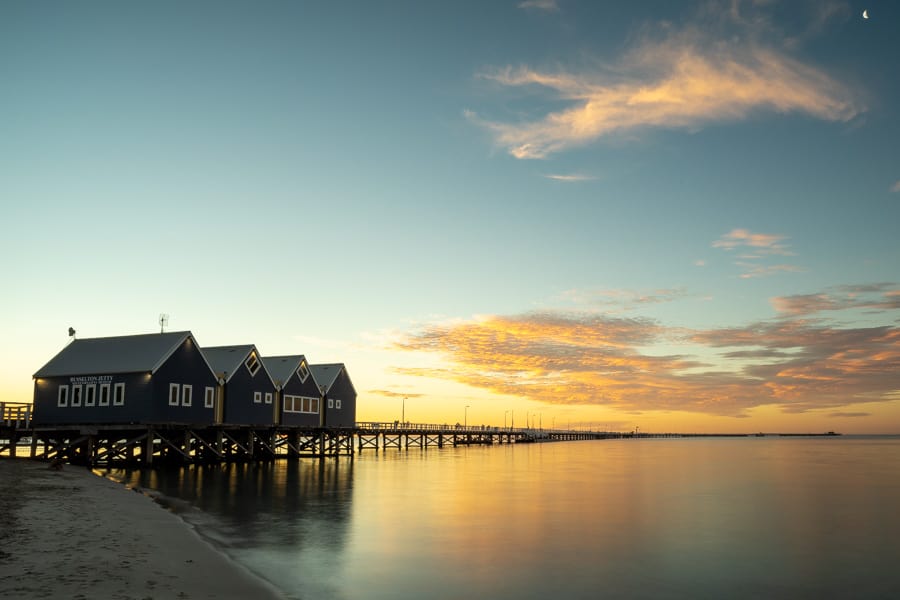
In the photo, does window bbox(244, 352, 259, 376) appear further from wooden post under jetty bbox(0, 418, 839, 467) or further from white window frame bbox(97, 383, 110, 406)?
white window frame bbox(97, 383, 110, 406)

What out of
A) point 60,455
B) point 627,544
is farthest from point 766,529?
point 60,455

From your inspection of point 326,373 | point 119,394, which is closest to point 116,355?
point 119,394

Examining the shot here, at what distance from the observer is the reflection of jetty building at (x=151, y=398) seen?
51312mm

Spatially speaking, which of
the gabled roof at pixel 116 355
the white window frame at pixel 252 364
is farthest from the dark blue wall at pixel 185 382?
the white window frame at pixel 252 364

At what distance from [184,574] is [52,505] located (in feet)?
38.7

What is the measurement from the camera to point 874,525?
100 ft

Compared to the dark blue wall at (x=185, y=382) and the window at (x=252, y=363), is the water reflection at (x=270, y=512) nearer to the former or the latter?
the dark blue wall at (x=185, y=382)

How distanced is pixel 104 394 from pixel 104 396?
152 millimetres

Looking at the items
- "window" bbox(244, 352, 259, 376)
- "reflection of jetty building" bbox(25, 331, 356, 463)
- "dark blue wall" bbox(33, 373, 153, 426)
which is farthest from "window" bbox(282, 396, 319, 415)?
"dark blue wall" bbox(33, 373, 153, 426)

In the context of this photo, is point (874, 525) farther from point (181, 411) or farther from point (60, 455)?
point (60, 455)

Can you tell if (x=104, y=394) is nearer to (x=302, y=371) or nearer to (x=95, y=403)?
(x=95, y=403)

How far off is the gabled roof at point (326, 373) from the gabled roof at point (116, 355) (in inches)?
1030

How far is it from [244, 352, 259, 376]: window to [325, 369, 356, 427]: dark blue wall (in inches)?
623

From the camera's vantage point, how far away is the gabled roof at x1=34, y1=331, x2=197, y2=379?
5206 centimetres
